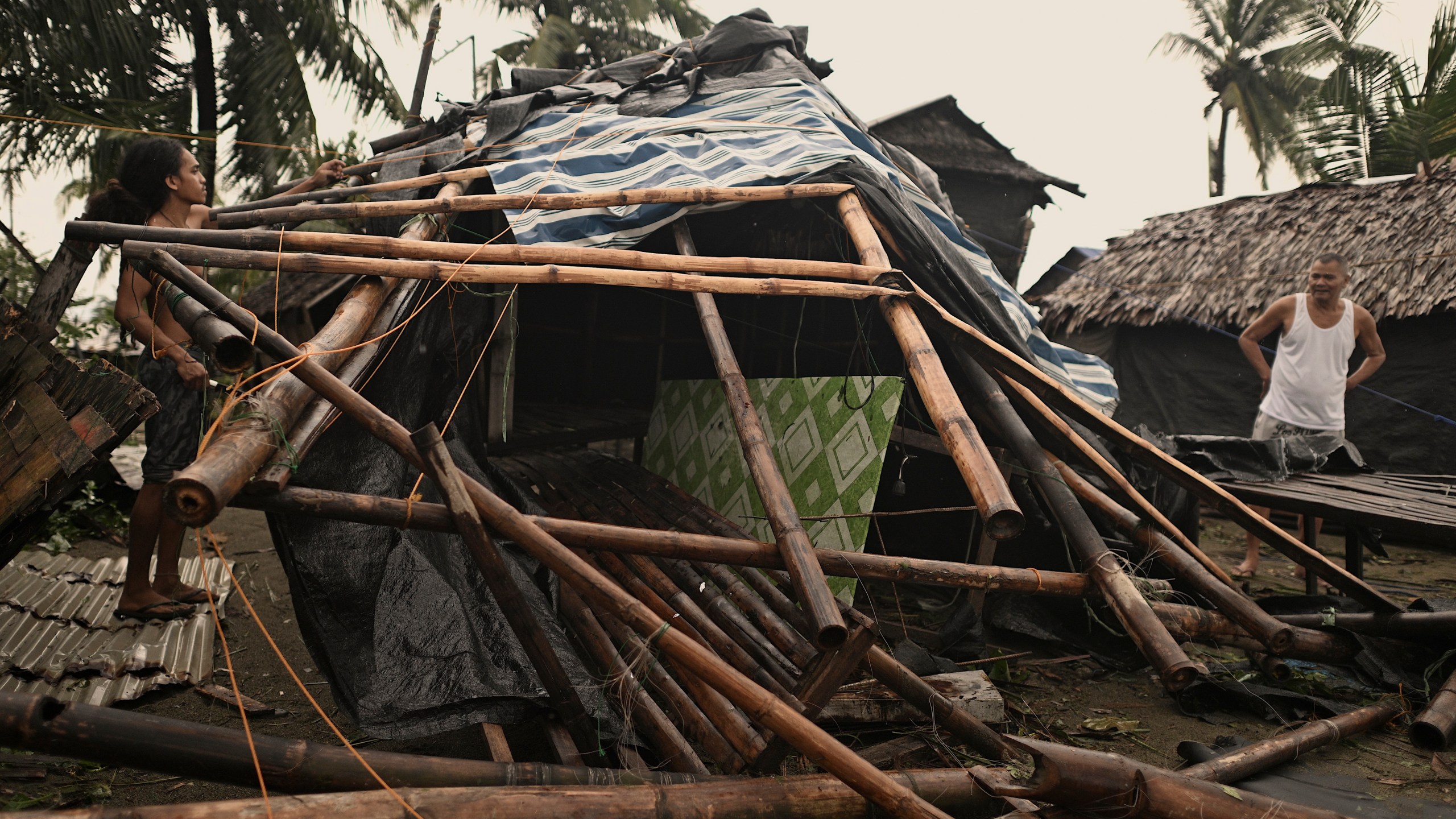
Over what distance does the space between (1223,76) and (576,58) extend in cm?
1683

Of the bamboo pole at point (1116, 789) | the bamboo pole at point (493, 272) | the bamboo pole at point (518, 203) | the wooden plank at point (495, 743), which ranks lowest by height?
the wooden plank at point (495, 743)

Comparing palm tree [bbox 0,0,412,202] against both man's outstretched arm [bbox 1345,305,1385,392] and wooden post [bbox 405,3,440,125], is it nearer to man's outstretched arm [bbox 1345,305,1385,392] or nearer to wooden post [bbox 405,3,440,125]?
wooden post [bbox 405,3,440,125]

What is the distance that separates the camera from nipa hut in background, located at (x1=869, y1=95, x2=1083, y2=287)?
36.9 ft

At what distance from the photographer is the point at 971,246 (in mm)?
4832

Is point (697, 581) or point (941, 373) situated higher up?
point (941, 373)

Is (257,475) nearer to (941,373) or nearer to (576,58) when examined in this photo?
(941,373)

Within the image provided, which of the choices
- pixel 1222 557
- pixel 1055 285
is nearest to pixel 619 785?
pixel 1222 557

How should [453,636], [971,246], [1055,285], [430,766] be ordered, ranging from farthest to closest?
[1055,285], [971,246], [453,636], [430,766]

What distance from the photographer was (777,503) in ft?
8.75

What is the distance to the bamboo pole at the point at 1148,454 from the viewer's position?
129 inches

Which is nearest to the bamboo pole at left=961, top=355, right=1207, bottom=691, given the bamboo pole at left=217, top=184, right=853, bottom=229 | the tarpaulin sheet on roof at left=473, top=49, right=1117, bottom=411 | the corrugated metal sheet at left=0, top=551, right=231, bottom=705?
the tarpaulin sheet on roof at left=473, top=49, right=1117, bottom=411

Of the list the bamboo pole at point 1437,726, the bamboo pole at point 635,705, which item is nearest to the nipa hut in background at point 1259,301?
the bamboo pole at point 1437,726

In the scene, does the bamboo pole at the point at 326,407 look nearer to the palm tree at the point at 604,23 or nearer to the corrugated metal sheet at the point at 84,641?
the corrugated metal sheet at the point at 84,641

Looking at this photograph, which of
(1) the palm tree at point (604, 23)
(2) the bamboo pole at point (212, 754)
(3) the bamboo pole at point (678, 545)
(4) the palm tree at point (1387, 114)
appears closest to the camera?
(2) the bamboo pole at point (212, 754)
